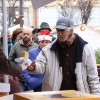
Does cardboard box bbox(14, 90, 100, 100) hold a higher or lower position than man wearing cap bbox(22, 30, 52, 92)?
higher

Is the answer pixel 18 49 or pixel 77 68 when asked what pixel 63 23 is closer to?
pixel 77 68

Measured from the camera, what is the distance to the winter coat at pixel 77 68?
5246 millimetres

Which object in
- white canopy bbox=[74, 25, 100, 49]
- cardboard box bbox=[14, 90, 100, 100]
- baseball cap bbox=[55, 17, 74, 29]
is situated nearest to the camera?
cardboard box bbox=[14, 90, 100, 100]

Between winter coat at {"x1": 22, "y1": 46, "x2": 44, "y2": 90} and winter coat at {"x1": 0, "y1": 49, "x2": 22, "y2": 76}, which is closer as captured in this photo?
winter coat at {"x1": 0, "y1": 49, "x2": 22, "y2": 76}

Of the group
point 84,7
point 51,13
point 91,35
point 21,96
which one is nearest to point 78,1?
point 84,7

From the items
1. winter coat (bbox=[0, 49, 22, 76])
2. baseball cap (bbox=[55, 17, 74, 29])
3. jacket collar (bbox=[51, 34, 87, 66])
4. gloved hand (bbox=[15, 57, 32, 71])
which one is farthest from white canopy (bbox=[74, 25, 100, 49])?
winter coat (bbox=[0, 49, 22, 76])

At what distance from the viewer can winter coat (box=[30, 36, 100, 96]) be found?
5.25 m

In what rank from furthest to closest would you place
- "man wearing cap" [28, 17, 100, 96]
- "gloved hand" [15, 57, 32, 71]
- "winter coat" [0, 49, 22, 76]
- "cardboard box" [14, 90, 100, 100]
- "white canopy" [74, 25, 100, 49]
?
"white canopy" [74, 25, 100, 49] < "man wearing cap" [28, 17, 100, 96] < "gloved hand" [15, 57, 32, 71] < "winter coat" [0, 49, 22, 76] < "cardboard box" [14, 90, 100, 100]

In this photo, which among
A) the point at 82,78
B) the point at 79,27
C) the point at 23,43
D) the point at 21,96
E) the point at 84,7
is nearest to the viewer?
the point at 21,96

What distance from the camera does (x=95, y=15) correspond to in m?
50.9

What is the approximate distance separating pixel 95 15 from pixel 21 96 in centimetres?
4834

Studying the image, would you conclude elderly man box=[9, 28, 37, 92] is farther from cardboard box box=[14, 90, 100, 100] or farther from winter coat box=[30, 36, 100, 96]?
cardboard box box=[14, 90, 100, 100]

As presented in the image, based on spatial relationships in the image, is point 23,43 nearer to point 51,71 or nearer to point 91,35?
point 51,71

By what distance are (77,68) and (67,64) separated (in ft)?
0.45
